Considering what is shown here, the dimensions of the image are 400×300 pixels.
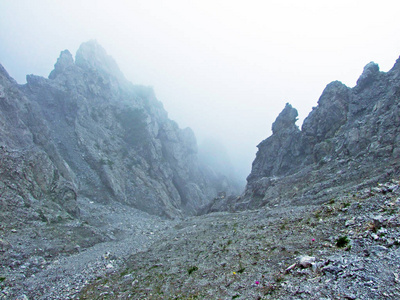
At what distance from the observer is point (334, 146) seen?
55.1 metres

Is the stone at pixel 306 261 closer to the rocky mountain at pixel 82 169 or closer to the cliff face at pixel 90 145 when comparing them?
the rocky mountain at pixel 82 169

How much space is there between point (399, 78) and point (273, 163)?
37339 mm

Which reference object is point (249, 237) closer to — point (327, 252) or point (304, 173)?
point (327, 252)

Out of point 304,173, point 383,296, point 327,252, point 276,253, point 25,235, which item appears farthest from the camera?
point 304,173

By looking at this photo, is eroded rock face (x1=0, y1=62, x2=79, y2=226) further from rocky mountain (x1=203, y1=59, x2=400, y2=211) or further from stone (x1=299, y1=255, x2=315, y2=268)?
stone (x1=299, y1=255, x2=315, y2=268)

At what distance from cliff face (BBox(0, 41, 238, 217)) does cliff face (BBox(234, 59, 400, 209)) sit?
42601 millimetres

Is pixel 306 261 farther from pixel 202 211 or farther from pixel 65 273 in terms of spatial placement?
pixel 202 211

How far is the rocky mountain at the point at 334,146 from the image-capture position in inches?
1581

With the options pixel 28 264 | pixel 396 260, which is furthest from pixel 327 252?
pixel 28 264

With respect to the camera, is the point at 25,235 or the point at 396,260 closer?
the point at 396,260

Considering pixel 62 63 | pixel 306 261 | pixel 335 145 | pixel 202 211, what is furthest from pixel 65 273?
pixel 62 63

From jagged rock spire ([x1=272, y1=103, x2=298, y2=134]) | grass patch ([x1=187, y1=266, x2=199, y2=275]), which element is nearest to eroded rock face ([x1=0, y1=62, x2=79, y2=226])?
grass patch ([x1=187, y1=266, x2=199, y2=275])

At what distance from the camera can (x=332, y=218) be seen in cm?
2417

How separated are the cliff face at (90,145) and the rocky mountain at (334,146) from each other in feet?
118
